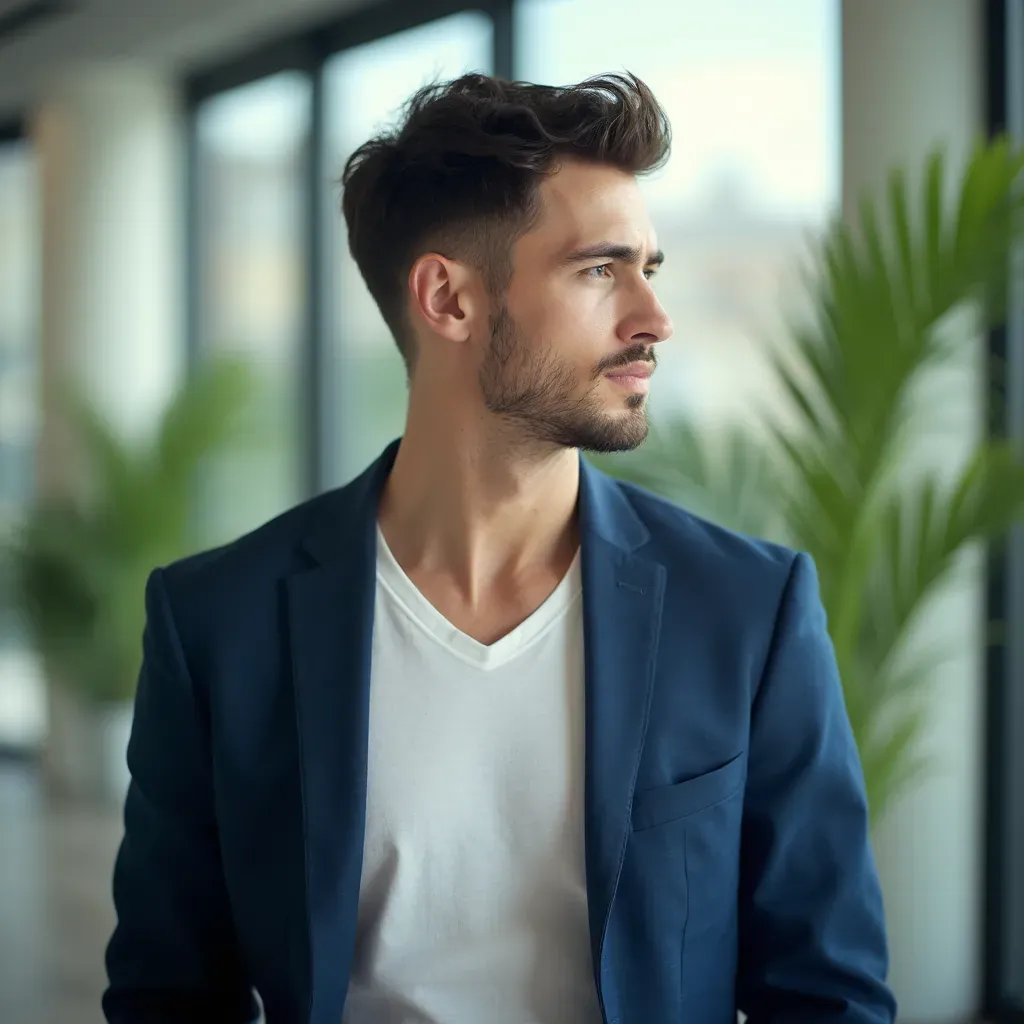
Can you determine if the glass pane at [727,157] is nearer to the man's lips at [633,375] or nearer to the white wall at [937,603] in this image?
the white wall at [937,603]

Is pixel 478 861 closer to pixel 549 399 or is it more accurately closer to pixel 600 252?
pixel 549 399

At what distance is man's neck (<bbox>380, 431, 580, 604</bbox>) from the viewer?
146 cm

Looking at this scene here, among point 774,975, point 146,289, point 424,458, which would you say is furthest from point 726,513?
point 146,289

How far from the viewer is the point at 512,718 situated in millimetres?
1338

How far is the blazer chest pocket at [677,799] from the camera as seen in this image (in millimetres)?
1278

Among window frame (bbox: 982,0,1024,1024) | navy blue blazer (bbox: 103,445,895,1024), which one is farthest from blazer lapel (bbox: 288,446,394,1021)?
window frame (bbox: 982,0,1024,1024)

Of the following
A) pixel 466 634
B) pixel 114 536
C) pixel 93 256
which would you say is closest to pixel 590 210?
pixel 466 634

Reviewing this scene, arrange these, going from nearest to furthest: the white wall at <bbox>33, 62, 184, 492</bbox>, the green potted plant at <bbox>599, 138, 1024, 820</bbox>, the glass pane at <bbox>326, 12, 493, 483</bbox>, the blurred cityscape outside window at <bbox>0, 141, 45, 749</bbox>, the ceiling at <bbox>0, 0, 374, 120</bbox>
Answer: the green potted plant at <bbox>599, 138, 1024, 820</bbox>, the glass pane at <bbox>326, 12, 493, 483</bbox>, the ceiling at <bbox>0, 0, 374, 120</bbox>, the white wall at <bbox>33, 62, 184, 492</bbox>, the blurred cityscape outside window at <bbox>0, 141, 45, 749</bbox>

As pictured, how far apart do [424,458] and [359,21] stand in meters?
3.68

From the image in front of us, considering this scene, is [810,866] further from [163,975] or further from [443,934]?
[163,975]

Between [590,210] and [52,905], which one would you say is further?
[52,905]

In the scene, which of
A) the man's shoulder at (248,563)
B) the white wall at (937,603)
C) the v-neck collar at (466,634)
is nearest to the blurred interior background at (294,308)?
the white wall at (937,603)

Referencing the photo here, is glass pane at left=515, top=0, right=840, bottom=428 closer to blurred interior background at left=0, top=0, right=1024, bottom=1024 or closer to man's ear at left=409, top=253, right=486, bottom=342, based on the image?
blurred interior background at left=0, top=0, right=1024, bottom=1024

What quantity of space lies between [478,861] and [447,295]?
68 centimetres
